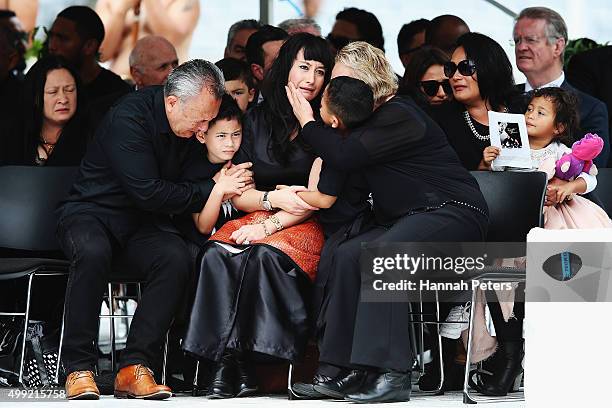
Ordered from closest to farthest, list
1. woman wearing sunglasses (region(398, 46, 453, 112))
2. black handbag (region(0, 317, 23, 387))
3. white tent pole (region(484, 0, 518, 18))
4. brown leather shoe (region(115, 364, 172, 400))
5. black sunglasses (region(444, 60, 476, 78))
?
1. brown leather shoe (region(115, 364, 172, 400))
2. black handbag (region(0, 317, 23, 387))
3. black sunglasses (region(444, 60, 476, 78))
4. woman wearing sunglasses (region(398, 46, 453, 112))
5. white tent pole (region(484, 0, 518, 18))

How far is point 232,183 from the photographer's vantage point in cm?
572

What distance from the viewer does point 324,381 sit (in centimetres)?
525

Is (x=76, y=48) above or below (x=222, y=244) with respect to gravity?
above

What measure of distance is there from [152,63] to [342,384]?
2.86 m

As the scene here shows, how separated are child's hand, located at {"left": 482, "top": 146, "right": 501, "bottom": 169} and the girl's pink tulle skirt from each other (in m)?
0.31

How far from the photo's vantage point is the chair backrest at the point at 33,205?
5965 millimetres

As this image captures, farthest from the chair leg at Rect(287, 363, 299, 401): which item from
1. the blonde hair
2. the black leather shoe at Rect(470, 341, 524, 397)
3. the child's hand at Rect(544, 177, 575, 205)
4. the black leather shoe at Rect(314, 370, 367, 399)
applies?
the child's hand at Rect(544, 177, 575, 205)

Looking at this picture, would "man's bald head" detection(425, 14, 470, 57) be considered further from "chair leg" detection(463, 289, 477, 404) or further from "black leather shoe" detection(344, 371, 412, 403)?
"black leather shoe" detection(344, 371, 412, 403)

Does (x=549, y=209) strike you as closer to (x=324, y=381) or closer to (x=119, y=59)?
(x=324, y=381)

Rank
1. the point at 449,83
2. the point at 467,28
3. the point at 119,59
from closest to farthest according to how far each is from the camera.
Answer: the point at 449,83 → the point at 467,28 → the point at 119,59

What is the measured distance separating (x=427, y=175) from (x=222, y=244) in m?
0.85

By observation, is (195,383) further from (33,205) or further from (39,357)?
(33,205)

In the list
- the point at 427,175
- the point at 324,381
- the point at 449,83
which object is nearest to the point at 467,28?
the point at 449,83

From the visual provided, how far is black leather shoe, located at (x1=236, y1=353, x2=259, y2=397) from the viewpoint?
5473mm
